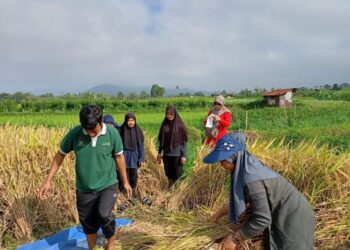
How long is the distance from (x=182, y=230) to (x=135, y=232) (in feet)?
1.94

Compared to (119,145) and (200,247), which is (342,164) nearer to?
(200,247)

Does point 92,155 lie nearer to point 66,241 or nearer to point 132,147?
point 66,241

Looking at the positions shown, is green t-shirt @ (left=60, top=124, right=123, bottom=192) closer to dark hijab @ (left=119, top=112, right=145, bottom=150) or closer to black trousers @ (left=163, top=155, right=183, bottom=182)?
dark hijab @ (left=119, top=112, right=145, bottom=150)

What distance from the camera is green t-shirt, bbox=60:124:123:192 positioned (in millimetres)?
3369

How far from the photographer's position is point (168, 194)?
16.7ft

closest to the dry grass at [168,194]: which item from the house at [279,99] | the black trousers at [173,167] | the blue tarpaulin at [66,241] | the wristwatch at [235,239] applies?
the black trousers at [173,167]

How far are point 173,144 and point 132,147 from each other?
599 millimetres

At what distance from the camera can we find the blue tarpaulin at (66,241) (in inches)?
152

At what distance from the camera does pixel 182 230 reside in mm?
3008

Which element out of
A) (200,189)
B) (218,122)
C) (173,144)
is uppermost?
(218,122)

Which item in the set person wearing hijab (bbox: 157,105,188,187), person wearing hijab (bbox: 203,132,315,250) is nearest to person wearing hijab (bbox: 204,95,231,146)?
person wearing hijab (bbox: 157,105,188,187)

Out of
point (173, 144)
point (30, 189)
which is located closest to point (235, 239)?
point (30, 189)

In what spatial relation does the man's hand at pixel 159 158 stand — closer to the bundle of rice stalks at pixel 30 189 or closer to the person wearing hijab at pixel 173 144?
the person wearing hijab at pixel 173 144

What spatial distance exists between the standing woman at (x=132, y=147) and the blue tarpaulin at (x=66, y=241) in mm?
1194
